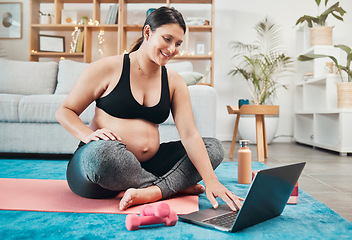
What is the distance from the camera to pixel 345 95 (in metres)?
2.92

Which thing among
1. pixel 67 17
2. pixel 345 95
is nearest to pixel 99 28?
pixel 67 17

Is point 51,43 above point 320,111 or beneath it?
above

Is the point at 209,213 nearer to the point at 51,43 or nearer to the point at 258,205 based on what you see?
the point at 258,205

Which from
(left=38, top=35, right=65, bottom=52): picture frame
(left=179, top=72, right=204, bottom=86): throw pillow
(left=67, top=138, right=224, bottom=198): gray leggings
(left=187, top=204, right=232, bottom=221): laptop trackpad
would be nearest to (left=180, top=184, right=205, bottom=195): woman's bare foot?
(left=67, top=138, right=224, bottom=198): gray leggings

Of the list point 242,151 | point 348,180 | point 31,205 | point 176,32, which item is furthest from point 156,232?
point 348,180

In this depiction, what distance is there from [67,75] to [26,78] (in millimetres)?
386

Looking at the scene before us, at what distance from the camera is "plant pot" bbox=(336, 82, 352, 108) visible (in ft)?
9.55

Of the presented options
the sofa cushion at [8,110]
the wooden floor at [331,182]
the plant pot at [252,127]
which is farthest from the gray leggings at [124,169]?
the plant pot at [252,127]

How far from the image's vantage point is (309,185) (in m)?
1.58

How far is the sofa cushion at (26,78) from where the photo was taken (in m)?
2.87

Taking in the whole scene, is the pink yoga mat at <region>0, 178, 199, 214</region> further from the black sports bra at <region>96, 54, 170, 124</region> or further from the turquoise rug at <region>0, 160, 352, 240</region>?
the black sports bra at <region>96, 54, 170, 124</region>

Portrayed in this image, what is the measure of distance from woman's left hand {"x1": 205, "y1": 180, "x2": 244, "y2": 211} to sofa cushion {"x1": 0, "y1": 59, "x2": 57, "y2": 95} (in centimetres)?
233

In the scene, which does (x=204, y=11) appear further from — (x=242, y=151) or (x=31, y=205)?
(x=31, y=205)

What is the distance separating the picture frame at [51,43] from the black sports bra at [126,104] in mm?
3303
